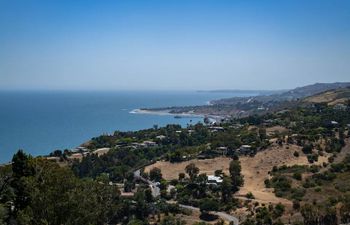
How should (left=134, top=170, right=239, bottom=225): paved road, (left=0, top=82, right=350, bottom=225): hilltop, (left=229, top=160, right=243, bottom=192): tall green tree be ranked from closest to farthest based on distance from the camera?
(left=0, top=82, right=350, bottom=225): hilltop → (left=134, top=170, right=239, bottom=225): paved road → (left=229, top=160, right=243, bottom=192): tall green tree

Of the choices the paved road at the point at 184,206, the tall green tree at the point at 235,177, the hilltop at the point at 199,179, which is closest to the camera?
the hilltop at the point at 199,179

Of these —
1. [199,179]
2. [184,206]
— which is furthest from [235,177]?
[184,206]

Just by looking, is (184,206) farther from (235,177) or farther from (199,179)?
(235,177)

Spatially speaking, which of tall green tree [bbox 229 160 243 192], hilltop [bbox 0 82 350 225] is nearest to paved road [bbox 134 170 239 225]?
hilltop [bbox 0 82 350 225]

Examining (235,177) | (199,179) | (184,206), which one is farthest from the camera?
(235,177)

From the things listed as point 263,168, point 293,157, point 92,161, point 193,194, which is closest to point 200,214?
point 193,194

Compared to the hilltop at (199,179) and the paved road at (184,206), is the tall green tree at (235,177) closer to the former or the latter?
the hilltop at (199,179)

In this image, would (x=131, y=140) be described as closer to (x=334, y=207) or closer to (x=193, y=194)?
(x=193, y=194)

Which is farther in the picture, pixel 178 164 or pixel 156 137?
pixel 156 137

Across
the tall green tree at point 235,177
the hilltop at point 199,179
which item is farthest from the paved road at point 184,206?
the tall green tree at point 235,177

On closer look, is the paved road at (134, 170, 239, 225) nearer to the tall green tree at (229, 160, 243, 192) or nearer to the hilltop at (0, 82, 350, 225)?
the hilltop at (0, 82, 350, 225)

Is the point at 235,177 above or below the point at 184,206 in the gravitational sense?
above
